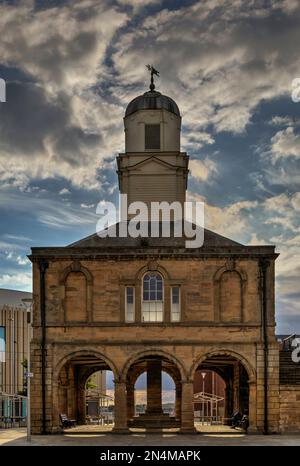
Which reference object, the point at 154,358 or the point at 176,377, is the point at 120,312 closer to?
the point at 154,358

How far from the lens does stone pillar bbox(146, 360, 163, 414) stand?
152 ft

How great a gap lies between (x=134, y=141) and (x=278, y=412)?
19567 millimetres

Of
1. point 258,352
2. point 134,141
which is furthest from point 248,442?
point 134,141

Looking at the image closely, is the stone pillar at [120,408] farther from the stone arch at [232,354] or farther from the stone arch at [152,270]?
the stone arch at [152,270]

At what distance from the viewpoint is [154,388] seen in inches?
1836

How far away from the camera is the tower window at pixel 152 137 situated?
162 ft

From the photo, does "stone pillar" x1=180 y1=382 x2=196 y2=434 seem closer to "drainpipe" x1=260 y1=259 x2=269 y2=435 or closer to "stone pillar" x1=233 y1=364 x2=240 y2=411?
"drainpipe" x1=260 y1=259 x2=269 y2=435

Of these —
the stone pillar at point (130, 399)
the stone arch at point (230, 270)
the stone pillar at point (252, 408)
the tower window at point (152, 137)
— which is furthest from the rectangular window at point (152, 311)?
the tower window at point (152, 137)

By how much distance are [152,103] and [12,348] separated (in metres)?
43.3

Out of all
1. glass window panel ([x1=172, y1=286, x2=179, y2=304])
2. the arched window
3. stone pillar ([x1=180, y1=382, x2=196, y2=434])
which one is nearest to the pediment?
the arched window

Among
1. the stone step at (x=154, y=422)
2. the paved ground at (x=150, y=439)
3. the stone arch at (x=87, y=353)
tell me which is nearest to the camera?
the paved ground at (x=150, y=439)

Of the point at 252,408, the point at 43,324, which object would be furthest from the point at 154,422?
the point at 43,324

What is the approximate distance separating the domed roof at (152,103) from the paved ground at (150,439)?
67.4 feet

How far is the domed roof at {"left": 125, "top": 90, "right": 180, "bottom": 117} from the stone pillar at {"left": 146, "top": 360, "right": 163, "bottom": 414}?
1616 cm
